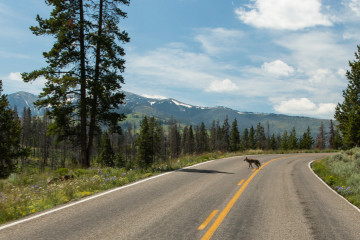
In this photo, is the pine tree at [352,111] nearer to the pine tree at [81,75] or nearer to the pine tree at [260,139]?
the pine tree at [81,75]

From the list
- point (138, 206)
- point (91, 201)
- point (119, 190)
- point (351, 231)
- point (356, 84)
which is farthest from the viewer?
point (356, 84)

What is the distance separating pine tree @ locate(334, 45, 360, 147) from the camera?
31.4 meters

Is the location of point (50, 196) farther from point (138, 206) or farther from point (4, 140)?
point (4, 140)

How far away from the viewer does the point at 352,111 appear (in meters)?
31.8

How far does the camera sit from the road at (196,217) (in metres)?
4.77

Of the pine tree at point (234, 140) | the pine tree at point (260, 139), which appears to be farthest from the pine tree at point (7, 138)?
the pine tree at point (260, 139)

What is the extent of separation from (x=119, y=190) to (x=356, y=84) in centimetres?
3787

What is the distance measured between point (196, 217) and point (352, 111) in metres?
34.1

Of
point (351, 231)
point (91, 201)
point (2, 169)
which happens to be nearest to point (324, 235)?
point (351, 231)

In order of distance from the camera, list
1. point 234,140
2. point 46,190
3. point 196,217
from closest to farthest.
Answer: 1. point 196,217
2. point 46,190
3. point 234,140

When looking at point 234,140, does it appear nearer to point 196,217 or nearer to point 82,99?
point 82,99

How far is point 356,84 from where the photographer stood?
34344 mm

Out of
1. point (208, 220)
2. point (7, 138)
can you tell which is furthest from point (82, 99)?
point (7, 138)

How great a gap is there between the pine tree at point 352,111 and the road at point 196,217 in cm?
2798
